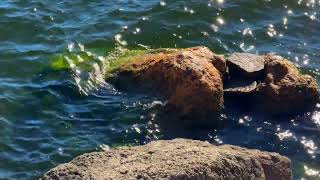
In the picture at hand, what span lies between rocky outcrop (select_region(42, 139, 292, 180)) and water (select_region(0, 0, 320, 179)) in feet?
5.05

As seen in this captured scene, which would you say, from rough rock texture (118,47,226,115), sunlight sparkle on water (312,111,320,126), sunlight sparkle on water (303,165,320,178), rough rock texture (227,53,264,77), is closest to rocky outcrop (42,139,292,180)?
sunlight sparkle on water (303,165,320,178)

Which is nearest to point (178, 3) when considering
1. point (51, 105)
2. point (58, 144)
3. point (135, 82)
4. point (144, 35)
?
point (144, 35)

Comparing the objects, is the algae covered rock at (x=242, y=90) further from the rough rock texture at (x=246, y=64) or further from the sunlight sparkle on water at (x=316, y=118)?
the sunlight sparkle on water at (x=316, y=118)

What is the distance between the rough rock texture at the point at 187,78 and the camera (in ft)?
30.9

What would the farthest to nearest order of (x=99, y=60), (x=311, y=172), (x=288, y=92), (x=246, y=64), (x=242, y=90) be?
(x=99, y=60) < (x=246, y=64) < (x=242, y=90) < (x=288, y=92) < (x=311, y=172)

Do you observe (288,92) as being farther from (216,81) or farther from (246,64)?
(216,81)

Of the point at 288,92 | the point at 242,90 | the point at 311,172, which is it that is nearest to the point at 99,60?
the point at 242,90

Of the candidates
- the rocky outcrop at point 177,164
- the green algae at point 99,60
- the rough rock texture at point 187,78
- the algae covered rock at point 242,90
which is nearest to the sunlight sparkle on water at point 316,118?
the algae covered rock at point 242,90

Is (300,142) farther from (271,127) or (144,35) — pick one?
(144,35)

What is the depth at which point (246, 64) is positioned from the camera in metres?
10.2

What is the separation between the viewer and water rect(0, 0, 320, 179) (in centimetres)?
908

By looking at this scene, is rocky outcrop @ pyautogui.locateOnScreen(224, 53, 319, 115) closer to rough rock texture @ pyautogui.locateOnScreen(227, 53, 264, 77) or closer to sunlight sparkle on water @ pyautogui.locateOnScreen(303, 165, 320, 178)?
rough rock texture @ pyautogui.locateOnScreen(227, 53, 264, 77)

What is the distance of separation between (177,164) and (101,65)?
517 cm

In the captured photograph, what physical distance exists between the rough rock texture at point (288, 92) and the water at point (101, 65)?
8.7 inches
